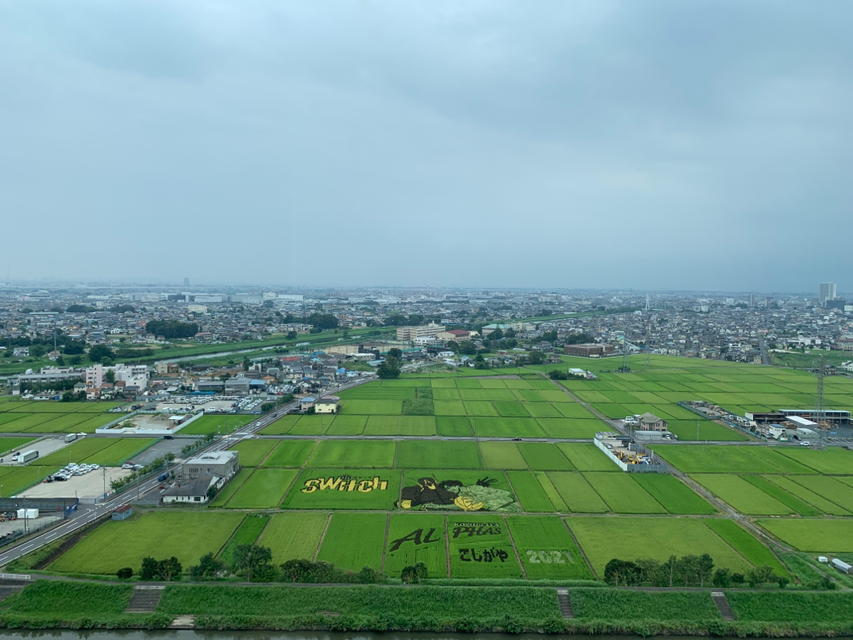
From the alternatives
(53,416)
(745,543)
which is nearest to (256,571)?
(745,543)

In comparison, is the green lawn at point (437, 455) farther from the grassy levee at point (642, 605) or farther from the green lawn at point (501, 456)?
the grassy levee at point (642, 605)

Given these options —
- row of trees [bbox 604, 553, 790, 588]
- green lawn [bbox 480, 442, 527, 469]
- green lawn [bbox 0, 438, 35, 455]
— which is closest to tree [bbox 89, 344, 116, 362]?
green lawn [bbox 0, 438, 35, 455]

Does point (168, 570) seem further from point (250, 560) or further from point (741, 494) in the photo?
point (741, 494)

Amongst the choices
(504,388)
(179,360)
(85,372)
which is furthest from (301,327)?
(504,388)

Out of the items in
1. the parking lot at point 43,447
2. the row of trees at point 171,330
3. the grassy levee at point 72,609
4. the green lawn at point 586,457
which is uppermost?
the row of trees at point 171,330

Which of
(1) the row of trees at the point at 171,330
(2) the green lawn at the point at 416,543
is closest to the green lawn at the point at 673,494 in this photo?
(2) the green lawn at the point at 416,543

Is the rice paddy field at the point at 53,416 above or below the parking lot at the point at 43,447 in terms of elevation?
below

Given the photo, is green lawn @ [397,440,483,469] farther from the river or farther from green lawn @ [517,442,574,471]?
the river
